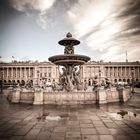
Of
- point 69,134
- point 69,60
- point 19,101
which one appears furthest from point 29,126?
point 69,60

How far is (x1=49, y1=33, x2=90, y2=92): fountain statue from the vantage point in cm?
1723

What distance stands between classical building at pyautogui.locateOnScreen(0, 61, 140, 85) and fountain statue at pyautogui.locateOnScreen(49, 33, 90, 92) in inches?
3466

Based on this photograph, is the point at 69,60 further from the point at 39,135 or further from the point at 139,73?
the point at 139,73

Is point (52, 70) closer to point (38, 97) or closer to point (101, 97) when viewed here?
point (38, 97)

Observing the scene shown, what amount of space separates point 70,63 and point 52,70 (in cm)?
9353

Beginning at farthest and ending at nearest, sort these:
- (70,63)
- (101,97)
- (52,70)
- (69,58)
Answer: (52,70), (70,63), (69,58), (101,97)

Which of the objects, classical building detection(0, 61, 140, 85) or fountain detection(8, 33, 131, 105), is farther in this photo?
classical building detection(0, 61, 140, 85)

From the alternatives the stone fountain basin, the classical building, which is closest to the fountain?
the stone fountain basin

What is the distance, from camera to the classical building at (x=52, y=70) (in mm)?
109438

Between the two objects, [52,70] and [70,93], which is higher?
[52,70]

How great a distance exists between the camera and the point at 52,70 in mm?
111250

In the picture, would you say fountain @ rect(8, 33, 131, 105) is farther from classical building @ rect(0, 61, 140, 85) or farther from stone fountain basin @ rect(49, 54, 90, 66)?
classical building @ rect(0, 61, 140, 85)

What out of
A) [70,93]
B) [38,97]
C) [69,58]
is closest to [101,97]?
[70,93]

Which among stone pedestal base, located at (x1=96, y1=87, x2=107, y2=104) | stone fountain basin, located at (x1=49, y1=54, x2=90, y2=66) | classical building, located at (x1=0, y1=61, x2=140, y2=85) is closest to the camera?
stone pedestal base, located at (x1=96, y1=87, x2=107, y2=104)
